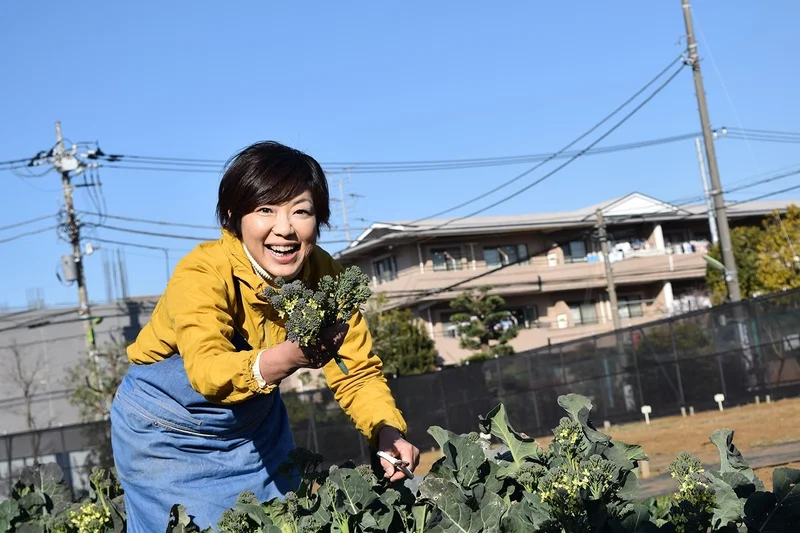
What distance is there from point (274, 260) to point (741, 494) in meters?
1.38

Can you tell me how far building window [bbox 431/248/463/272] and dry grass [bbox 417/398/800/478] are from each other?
20979mm

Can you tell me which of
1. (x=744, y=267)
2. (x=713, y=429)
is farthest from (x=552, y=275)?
(x=713, y=429)

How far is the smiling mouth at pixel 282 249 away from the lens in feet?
8.76

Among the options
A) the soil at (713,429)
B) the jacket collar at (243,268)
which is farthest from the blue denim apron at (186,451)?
the soil at (713,429)

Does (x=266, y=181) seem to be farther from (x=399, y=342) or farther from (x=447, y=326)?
(x=447, y=326)

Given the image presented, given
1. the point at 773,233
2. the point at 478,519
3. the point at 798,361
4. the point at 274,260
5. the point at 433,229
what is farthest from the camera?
the point at 433,229

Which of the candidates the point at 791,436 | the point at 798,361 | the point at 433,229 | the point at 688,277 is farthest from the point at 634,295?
the point at 791,436

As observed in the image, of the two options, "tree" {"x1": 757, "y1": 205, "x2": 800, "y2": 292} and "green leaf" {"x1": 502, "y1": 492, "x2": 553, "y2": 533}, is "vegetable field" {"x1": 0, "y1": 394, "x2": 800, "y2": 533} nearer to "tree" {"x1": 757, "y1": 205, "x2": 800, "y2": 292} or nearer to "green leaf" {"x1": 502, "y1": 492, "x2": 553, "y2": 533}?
"green leaf" {"x1": 502, "y1": 492, "x2": 553, "y2": 533}

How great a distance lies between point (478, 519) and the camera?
2064 mm

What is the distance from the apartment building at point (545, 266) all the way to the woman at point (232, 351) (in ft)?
121

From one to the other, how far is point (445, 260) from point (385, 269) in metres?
3.07

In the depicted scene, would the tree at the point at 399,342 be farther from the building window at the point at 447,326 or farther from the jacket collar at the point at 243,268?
the jacket collar at the point at 243,268

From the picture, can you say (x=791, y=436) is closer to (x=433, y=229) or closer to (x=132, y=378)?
(x=132, y=378)

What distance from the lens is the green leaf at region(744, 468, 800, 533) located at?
6.45ft
